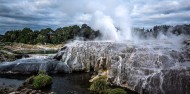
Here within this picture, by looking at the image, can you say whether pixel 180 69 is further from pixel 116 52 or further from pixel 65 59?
pixel 65 59

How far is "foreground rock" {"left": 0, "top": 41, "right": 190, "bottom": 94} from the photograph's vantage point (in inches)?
1650

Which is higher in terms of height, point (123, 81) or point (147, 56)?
point (147, 56)

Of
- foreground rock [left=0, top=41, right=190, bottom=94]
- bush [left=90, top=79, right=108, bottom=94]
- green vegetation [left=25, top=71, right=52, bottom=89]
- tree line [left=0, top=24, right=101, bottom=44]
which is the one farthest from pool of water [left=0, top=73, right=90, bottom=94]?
tree line [left=0, top=24, right=101, bottom=44]

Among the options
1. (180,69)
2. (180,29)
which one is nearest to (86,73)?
(180,69)

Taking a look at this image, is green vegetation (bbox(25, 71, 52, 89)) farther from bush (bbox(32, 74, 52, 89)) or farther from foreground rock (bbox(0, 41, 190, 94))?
foreground rock (bbox(0, 41, 190, 94))

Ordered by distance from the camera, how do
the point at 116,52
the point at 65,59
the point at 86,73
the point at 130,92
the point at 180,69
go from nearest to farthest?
1. the point at 180,69
2. the point at 130,92
3. the point at 116,52
4. the point at 86,73
5. the point at 65,59

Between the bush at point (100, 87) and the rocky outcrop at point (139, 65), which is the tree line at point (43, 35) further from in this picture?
the bush at point (100, 87)

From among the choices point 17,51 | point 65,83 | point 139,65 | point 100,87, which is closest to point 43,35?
point 17,51

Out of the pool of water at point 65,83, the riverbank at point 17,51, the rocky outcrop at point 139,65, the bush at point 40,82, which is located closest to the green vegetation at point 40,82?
the bush at point 40,82

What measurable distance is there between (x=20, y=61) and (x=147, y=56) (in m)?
31.6

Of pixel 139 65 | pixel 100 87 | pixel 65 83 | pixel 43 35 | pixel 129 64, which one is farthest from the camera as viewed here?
pixel 43 35

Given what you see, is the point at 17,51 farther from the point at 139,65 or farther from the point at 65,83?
the point at 139,65

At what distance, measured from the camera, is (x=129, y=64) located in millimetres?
50062

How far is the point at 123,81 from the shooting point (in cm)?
5003
